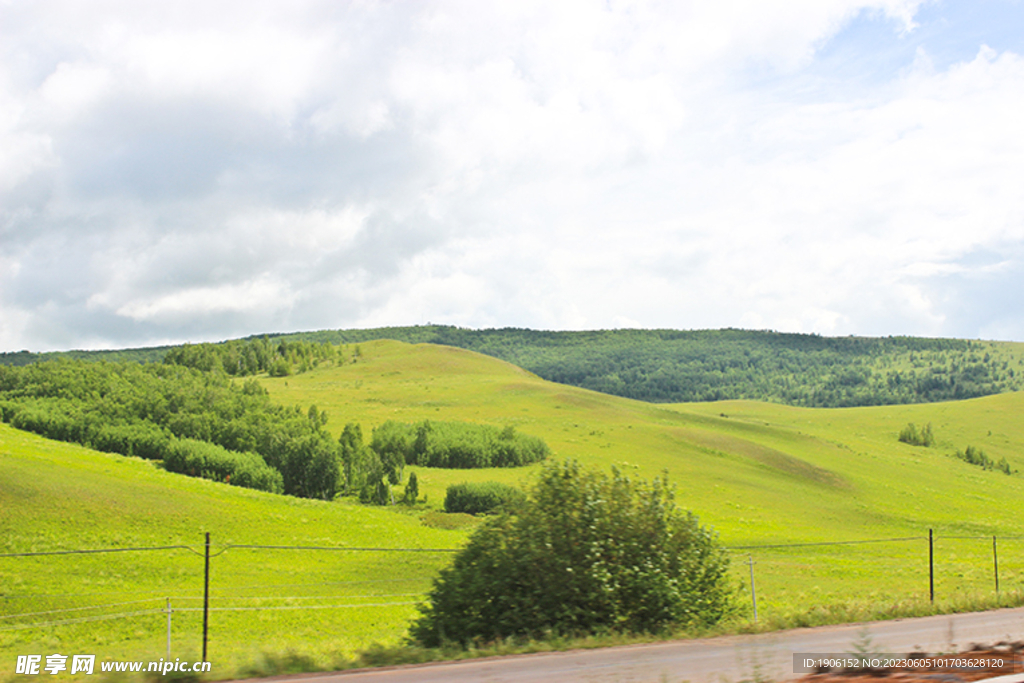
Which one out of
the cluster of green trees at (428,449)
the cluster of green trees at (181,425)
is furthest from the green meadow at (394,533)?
the cluster of green trees at (181,425)

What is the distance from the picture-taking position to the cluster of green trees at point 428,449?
75.8 metres

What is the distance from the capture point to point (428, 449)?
8669 centimetres

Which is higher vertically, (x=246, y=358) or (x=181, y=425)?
(x=246, y=358)

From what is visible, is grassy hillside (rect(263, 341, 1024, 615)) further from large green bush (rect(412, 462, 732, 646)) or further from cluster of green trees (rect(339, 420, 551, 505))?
large green bush (rect(412, 462, 732, 646))

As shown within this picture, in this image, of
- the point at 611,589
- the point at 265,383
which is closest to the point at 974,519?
the point at 611,589

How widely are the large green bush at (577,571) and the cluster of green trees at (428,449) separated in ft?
202

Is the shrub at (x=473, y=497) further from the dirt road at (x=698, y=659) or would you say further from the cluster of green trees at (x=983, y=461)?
the cluster of green trees at (x=983, y=461)

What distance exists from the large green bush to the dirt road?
1372mm

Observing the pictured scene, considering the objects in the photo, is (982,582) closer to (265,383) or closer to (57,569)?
(57,569)

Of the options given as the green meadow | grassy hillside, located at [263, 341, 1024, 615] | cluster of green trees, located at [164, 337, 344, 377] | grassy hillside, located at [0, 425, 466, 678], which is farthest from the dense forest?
cluster of green trees, located at [164, 337, 344, 377]

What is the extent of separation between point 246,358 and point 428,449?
398 ft

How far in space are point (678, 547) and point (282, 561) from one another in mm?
30331

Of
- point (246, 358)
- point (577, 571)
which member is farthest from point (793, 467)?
point (246, 358)

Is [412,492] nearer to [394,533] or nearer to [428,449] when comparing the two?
[394,533]
